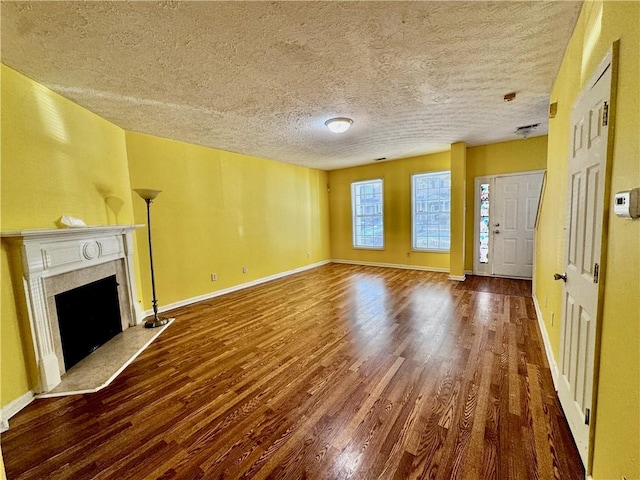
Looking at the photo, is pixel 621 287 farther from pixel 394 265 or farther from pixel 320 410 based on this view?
pixel 394 265

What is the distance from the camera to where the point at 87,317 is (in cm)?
266

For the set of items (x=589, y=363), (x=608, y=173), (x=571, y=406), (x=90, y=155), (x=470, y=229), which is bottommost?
(x=571, y=406)

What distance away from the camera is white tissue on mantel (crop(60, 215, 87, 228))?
237cm

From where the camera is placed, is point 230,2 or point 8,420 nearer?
point 230,2

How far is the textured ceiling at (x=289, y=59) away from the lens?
5.12 ft

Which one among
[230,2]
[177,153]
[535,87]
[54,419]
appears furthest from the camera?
[177,153]

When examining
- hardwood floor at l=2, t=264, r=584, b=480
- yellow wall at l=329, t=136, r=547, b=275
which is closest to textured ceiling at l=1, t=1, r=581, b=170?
yellow wall at l=329, t=136, r=547, b=275

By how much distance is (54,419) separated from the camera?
1791mm

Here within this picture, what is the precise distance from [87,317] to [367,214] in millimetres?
5659

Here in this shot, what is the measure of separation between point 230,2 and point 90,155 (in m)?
2.44

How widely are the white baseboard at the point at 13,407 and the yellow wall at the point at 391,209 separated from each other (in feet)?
19.6

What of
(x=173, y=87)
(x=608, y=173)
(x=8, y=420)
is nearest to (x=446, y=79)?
(x=608, y=173)

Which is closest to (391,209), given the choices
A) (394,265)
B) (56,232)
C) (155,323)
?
(394,265)

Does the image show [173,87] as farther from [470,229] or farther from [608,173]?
[470,229]
